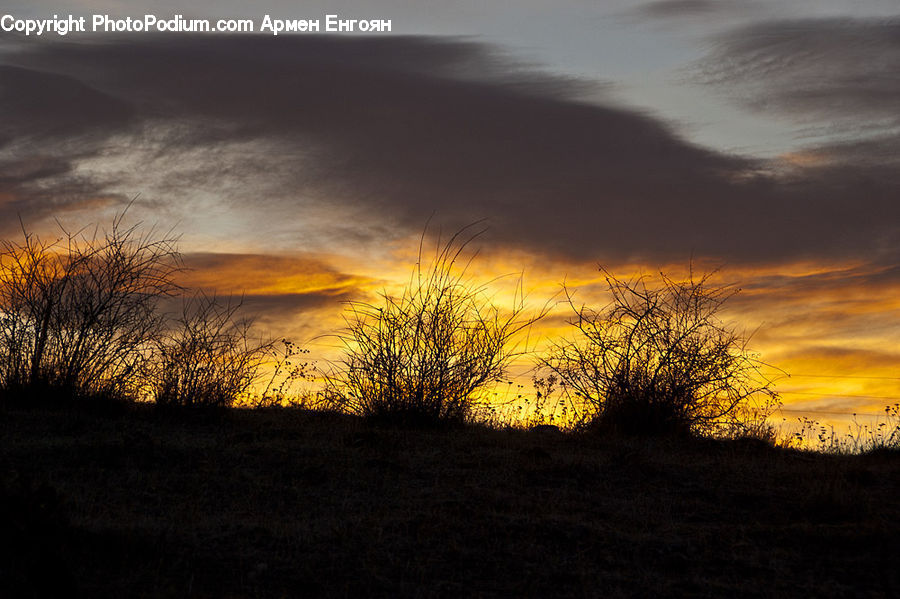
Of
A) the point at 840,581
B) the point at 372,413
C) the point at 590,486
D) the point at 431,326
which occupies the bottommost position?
the point at 840,581

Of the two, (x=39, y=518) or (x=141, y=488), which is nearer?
(x=39, y=518)

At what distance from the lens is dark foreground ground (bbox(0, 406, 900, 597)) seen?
5.93m

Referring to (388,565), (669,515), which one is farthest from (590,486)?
(388,565)

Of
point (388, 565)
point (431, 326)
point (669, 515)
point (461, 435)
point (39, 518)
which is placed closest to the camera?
point (39, 518)

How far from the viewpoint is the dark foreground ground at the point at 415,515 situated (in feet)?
19.4

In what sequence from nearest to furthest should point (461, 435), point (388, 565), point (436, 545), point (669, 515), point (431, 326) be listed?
point (388, 565)
point (436, 545)
point (669, 515)
point (461, 435)
point (431, 326)

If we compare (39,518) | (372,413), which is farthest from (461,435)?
(39,518)

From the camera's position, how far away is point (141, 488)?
26.4 feet

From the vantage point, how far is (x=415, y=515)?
7.32m

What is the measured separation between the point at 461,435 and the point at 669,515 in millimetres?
4029

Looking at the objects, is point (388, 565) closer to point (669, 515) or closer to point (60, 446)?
point (669, 515)

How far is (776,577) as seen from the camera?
6.29 meters

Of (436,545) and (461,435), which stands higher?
(461,435)

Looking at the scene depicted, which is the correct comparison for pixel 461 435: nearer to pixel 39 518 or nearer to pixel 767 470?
pixel 767 470
